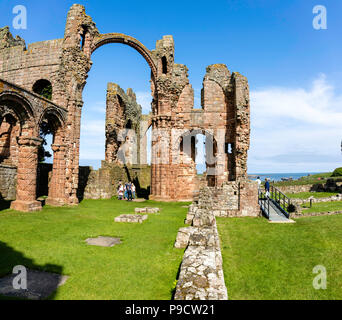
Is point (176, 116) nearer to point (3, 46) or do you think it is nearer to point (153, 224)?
point (153, 224)

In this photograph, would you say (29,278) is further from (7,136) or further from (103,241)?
(7,136)

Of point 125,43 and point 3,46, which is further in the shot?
point 125,43

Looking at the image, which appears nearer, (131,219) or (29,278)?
(29,278)

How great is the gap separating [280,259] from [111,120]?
65.4 feet

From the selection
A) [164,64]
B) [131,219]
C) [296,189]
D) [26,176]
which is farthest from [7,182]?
[296,189]

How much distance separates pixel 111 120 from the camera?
22766mm

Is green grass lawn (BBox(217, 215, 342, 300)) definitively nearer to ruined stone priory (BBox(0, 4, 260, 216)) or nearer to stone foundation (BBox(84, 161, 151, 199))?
ruined stone priory (BBox(0, 4, 260, 216))

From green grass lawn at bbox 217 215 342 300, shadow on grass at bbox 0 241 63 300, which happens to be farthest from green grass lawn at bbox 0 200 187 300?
green grass lawn at bbox 217 215 342 300

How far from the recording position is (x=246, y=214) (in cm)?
1133
